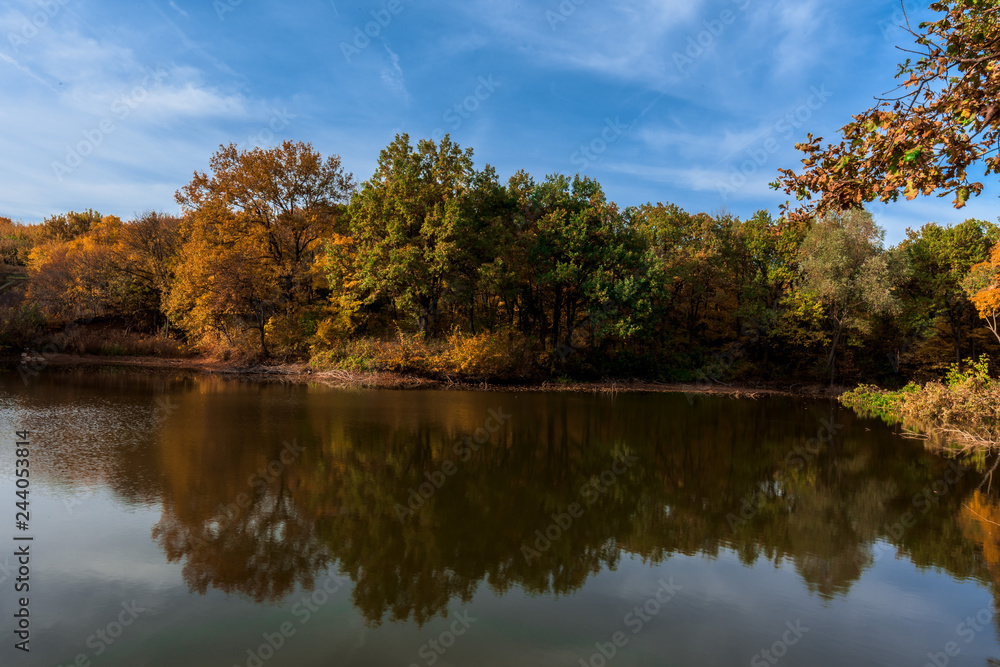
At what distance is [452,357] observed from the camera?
2811 cm

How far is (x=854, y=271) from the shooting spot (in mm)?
33500

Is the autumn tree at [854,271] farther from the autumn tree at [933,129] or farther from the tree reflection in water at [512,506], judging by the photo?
the autumn tree at [933,129]

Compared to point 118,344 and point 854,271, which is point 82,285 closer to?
point 118,344

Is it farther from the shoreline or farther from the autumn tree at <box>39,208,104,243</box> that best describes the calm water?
the autumn tree at <box>39,208,104,243</box>

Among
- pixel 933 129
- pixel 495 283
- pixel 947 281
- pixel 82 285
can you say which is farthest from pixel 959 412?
pixel 82 285

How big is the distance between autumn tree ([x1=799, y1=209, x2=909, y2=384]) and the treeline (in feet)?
0.36

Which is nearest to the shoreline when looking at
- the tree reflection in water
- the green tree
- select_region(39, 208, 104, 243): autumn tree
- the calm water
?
the green tree

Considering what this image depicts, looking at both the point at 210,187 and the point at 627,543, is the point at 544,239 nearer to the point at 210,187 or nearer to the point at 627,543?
the point at 210,187

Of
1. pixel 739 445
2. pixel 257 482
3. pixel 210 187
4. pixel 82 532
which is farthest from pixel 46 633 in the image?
pixel 210 187

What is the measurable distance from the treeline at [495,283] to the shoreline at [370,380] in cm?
101

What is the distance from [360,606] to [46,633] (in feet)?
8.85

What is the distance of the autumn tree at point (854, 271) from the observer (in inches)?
1271

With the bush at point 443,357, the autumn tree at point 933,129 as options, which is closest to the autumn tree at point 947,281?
the bush at point 443,357

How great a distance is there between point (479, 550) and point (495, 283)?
75.7 feet
